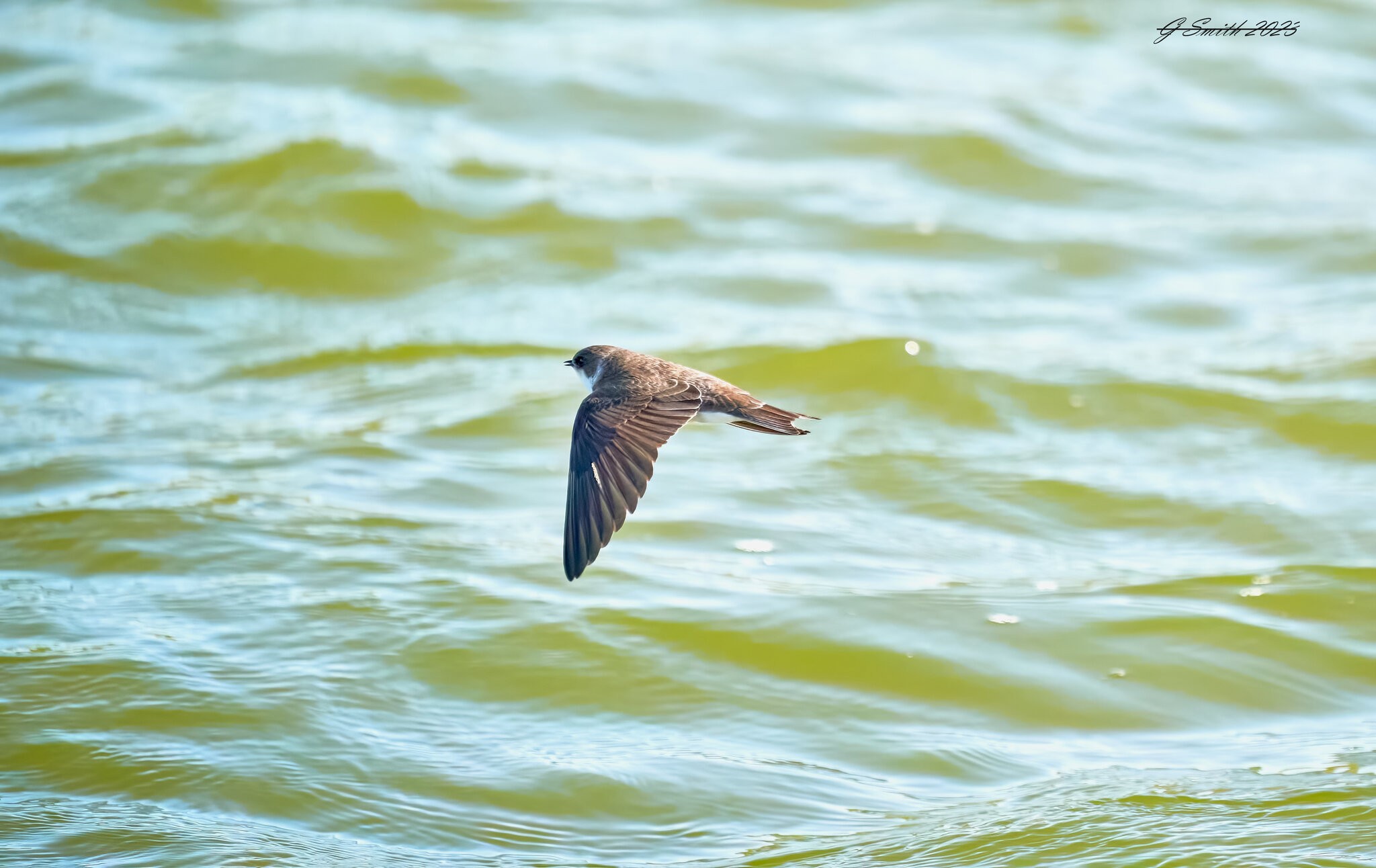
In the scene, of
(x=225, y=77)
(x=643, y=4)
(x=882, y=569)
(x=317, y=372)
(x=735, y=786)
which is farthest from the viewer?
(x=643, y=4)

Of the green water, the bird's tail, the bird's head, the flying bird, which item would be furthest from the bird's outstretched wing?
the green water

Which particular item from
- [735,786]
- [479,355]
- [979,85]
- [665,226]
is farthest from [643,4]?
[735,786]

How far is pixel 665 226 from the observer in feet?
33.3

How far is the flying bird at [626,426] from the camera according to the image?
4.58 m

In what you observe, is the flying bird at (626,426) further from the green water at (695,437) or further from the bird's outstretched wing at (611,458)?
the green water at (695,437)

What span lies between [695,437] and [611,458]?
10.6ft

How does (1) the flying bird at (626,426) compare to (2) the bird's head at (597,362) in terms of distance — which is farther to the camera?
(2) the bird's head at (597,362)

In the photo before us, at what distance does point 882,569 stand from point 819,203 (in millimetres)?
4406

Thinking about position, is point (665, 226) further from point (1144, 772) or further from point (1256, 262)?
point (1144, 772)
